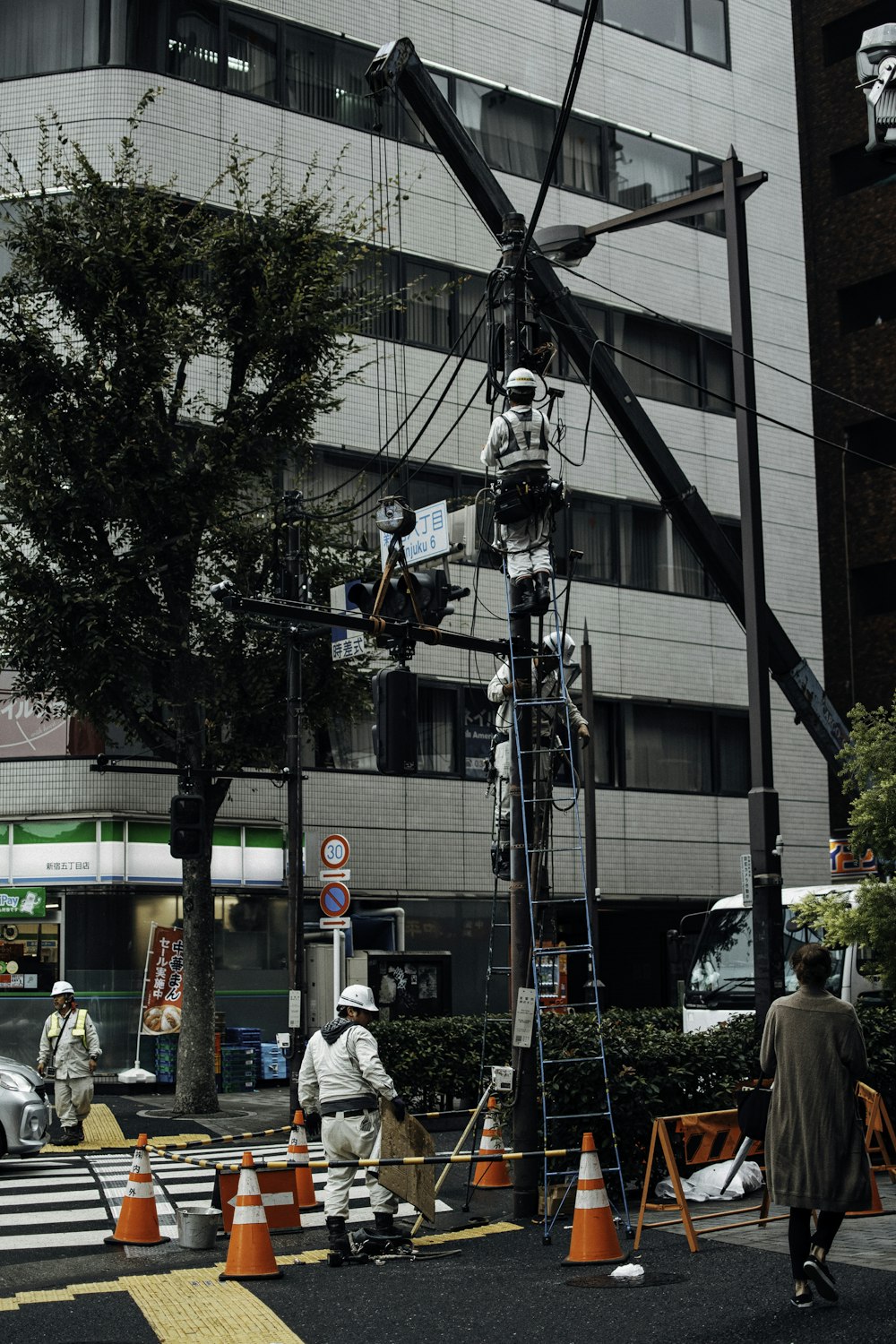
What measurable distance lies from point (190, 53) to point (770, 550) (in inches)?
570

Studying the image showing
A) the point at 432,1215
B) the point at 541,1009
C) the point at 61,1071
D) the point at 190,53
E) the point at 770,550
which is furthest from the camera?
the point at 770,550

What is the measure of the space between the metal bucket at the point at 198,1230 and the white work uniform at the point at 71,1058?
22.8 ft

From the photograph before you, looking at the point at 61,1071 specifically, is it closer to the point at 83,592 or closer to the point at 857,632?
the point at 83,592

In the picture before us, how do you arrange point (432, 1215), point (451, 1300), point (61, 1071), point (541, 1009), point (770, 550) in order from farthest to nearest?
point (770, 550) → point (61, 1071) → point (541, 1009) → point (432, 1215) → point (451, 1300)

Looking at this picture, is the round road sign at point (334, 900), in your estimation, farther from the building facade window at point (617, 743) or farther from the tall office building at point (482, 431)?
the building facade window at point (617, 743)

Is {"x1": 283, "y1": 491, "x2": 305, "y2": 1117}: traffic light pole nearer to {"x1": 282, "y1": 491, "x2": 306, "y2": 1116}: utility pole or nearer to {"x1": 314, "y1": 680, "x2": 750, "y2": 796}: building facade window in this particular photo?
{"x1": 282, "y1": 491, "x2": 306, "y2": 1116}: utility pole

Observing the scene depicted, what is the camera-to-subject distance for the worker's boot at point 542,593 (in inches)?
490

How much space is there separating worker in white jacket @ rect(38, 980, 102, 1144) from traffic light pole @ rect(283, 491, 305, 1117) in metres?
2.40

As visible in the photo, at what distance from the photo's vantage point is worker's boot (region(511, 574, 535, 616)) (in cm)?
1245

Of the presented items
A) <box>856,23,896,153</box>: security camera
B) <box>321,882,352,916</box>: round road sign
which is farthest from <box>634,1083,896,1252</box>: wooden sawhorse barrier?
<box>321,882,352,916</box>: round road sign

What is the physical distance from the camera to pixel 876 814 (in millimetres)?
16156

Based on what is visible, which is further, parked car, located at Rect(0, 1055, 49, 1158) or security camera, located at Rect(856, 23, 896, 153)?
parked car, located at Rect(0, 1055, 49, 1158)

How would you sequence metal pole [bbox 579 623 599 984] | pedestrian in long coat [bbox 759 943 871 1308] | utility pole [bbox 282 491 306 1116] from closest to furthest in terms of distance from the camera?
pedestrian in long coat [bbox 759 943 871 1308] → utility pole [bbox 282 491 306 1116] → metal pole [bbox 579 623 599 984]

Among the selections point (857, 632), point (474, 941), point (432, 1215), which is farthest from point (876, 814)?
point (857, 632)
